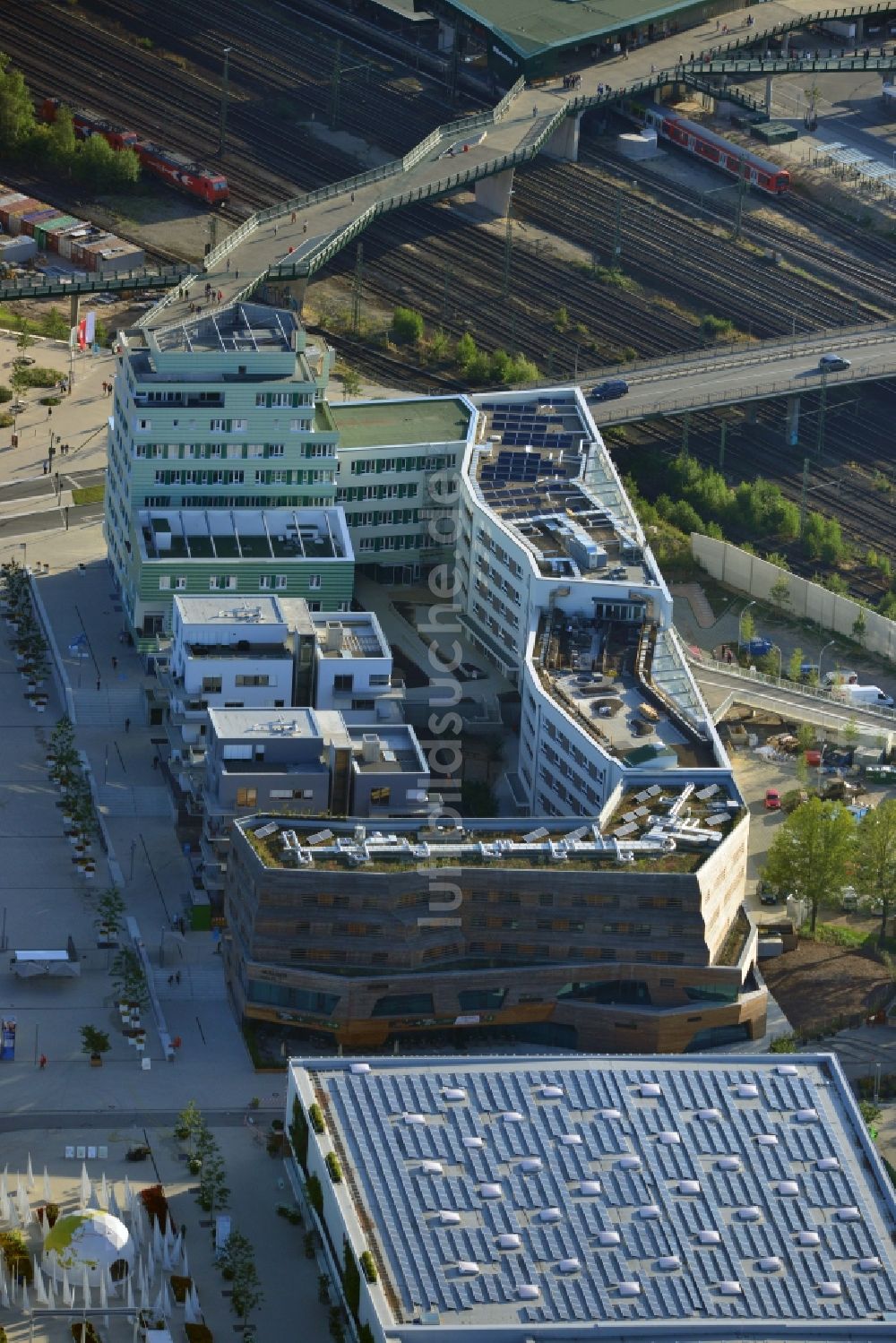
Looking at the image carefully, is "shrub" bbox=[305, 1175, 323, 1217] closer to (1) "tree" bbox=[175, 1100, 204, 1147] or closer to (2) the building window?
(1) "tree" bbox=[175, 1100, 204, 1147]

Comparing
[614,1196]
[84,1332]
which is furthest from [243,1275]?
[614,1196]

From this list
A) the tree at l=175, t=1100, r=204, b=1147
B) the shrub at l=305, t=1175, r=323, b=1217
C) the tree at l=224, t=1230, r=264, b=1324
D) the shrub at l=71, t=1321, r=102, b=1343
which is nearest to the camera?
the shrub at l=71, t=1321, r=102, b=1343

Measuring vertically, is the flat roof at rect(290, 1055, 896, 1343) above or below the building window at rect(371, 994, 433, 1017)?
above

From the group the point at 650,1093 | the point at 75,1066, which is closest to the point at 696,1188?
the point at 650,1093

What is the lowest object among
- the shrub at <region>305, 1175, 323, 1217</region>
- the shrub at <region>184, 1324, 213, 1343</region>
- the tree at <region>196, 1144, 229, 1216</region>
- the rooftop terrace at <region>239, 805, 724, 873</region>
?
the shrub at <region>184, 1324, 213, 1343</region>

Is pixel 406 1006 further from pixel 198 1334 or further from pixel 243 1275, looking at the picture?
pixel 198 1334

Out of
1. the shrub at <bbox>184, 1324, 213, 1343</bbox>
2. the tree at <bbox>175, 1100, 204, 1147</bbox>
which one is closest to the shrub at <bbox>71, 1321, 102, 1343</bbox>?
the shrub at <bbox>184, 1324, 213, 1343</bbox>

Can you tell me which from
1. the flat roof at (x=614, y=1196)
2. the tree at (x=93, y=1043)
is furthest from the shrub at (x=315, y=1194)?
the tree at (x=93, y=1043)
